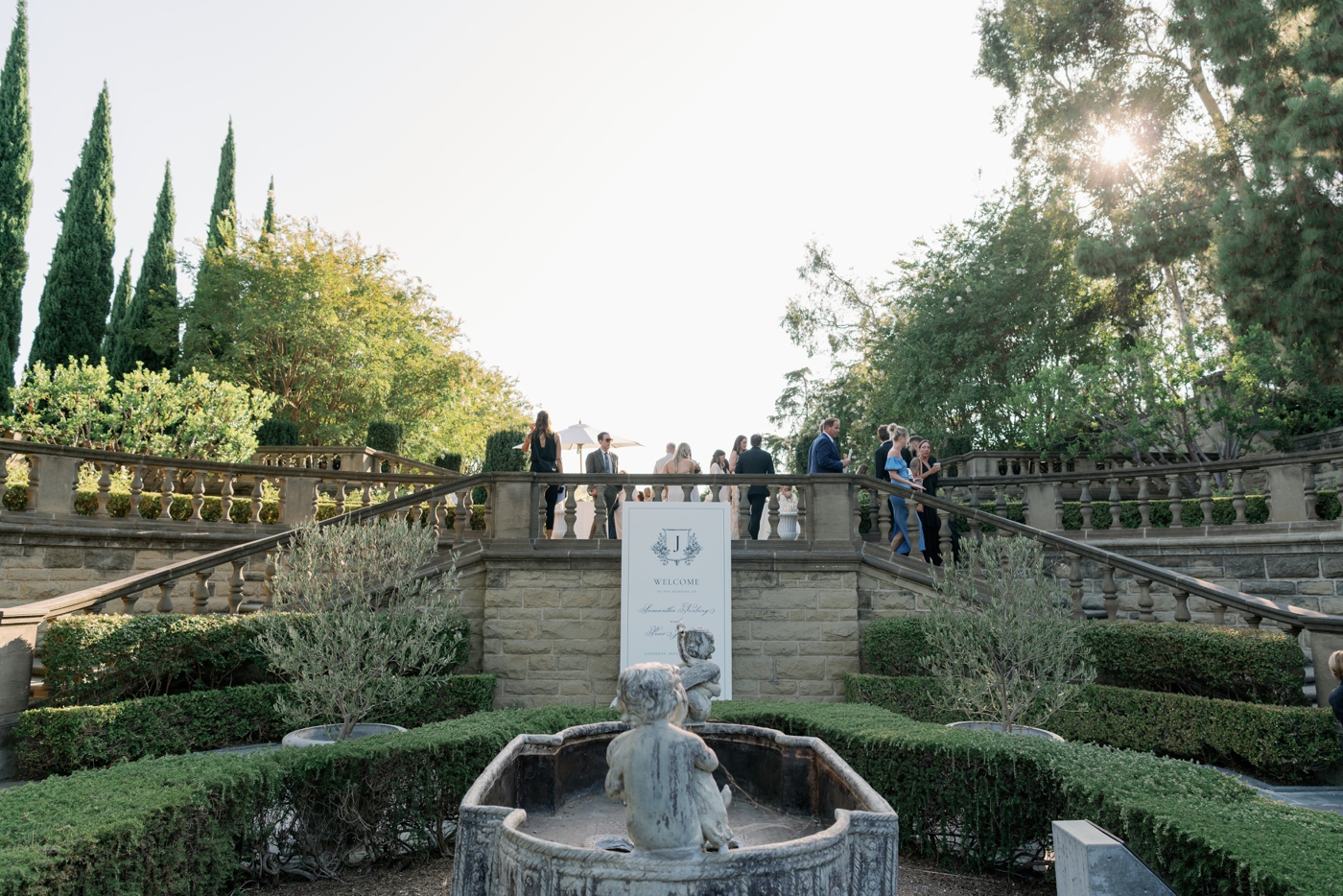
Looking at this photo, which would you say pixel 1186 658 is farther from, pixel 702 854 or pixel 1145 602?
pixel 702 854

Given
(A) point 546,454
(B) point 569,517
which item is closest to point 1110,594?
(B) point 569,517

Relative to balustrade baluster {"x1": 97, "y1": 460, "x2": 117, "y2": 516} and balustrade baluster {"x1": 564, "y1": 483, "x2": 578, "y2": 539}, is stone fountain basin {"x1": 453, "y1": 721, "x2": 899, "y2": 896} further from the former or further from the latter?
balustrade baluster {"x1": 97, "y1": 460, "x2": 117, "y2": 516}

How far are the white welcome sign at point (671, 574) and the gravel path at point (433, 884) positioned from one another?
457cm

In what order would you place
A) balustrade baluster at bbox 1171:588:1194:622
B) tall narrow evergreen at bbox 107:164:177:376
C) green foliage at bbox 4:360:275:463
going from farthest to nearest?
1. tall narrow evergreen at bbox 107:164:177:376
2. green foliage at bbox 4:360:275:463
3. balustrade baluster at bbox 1171:588:1194:622

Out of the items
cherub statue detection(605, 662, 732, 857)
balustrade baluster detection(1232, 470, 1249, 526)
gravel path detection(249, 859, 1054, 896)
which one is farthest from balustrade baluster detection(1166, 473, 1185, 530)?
cherub statue detection(605, 662, 732, 857)

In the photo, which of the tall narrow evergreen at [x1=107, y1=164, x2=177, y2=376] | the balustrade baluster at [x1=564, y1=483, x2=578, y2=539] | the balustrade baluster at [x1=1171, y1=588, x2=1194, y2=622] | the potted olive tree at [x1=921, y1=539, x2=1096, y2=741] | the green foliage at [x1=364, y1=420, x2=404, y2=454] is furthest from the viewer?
the tall narrow evergreen at [x1=107, y1=164, x2=177, y2=376]

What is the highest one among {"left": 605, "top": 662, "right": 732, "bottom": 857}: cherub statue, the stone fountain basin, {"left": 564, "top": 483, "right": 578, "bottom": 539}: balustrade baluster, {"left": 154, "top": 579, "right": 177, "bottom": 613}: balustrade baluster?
{"left": 564, "top": 483, "right": 578, "bottom": 539}: balustrade baluster

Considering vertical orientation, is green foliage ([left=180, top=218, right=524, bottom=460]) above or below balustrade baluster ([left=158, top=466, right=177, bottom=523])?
above

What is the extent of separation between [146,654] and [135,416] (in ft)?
31.5

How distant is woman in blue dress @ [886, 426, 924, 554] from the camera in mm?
11430

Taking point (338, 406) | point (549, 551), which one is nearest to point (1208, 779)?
point (549, 551)

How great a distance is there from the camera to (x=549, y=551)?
10680 mm

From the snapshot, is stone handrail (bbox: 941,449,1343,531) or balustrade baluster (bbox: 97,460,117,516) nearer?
stone handrail (bbox: 941,449,1343,531)

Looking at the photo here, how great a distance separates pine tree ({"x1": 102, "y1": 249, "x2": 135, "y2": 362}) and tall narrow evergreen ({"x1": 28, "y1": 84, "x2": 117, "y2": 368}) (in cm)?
65
